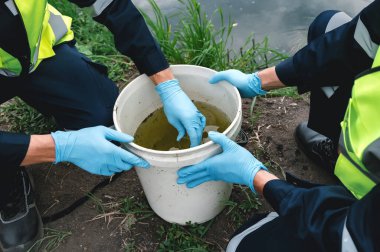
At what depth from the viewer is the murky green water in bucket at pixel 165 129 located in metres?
1.65

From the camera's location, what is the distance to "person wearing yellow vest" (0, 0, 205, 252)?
1.43 m

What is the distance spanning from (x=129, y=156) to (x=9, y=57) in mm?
607

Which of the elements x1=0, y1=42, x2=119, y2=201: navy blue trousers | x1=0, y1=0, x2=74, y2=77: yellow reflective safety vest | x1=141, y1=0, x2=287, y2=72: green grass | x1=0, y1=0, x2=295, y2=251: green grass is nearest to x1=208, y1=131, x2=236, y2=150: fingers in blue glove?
x1=0, y1=0, x2=295, y2=251: green grass

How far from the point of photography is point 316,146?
187 centimetres

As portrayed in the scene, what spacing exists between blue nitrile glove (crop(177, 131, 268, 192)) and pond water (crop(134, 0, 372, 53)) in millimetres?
1331

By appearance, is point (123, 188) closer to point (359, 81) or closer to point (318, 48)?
point (318, 48)

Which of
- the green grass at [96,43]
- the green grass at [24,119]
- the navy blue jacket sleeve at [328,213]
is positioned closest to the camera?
the navy blue jacket sleeve at [328,213]

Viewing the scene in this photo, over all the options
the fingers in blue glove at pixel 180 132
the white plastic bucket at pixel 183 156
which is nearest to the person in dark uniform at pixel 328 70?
the white plastic bucket at pixel 183 156

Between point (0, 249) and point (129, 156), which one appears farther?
point (0, 249)

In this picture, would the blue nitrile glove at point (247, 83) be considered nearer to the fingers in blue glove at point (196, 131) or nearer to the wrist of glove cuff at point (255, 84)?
the wrist of glove cuff at point (255, 84)

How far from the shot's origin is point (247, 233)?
1.41 m

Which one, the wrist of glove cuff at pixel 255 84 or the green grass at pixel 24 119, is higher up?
the wrist of glove cuff at pixel 255 84

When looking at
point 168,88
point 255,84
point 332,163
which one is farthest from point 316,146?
point 168,88

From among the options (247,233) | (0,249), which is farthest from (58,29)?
(247,233)
